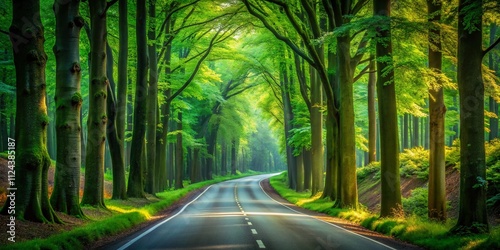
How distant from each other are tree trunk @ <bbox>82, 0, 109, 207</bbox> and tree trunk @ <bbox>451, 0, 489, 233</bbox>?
38.0ft

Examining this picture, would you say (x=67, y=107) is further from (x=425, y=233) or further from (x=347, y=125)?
(x=347, y=125)

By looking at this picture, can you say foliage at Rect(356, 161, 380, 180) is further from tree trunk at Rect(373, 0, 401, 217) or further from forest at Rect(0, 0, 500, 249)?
tree trunk at Rect(373, 0, 401, 217)

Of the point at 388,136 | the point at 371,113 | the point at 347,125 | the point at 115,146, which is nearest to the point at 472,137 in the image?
the point at 388,136

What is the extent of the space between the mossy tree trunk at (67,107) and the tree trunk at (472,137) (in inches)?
396

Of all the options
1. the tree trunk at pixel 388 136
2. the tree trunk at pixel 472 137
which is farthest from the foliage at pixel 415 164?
the tree trunk at pixel 472 137

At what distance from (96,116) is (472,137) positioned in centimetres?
1221

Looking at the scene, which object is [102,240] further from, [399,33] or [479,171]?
[399,33]

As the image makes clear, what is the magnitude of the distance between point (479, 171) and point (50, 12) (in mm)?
19383

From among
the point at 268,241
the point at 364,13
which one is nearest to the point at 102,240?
the point at 268,241

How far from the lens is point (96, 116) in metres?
16.4

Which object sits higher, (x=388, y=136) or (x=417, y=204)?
(x=388, y=136)

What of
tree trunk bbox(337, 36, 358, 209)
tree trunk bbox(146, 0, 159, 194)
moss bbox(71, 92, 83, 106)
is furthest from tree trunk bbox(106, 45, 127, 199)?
tree trunk bbox(337, 36, 358, 209)

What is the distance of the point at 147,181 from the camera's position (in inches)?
1006

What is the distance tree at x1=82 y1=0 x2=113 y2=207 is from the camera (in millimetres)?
16047
